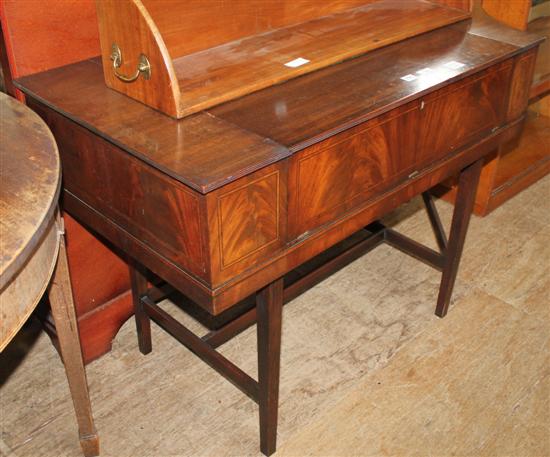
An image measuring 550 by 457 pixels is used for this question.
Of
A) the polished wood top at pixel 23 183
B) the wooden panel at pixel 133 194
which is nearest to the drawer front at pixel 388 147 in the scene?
the wooden panel at pixel 133 194

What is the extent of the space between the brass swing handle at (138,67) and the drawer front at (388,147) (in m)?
0.41

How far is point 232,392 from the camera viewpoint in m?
2.38

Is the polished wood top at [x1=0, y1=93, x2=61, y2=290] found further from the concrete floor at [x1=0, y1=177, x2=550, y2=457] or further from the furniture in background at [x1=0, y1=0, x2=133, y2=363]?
the concrete floor at [x1=0, y1=177, x2=550, y2=457]

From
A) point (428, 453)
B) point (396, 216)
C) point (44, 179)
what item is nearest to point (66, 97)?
point (44, 179)

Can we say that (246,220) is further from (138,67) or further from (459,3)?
(459,3)

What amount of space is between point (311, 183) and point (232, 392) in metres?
1.04

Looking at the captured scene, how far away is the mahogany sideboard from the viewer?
4.87ft

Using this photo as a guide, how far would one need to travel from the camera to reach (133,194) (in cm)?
162

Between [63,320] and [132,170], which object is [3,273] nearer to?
[132,170]

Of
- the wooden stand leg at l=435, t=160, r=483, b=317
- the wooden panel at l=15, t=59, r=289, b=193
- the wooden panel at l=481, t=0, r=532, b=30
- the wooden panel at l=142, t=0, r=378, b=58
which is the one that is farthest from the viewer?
the wooden panel at l=481, t=0, r=532, b=30

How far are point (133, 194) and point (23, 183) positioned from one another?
36cm

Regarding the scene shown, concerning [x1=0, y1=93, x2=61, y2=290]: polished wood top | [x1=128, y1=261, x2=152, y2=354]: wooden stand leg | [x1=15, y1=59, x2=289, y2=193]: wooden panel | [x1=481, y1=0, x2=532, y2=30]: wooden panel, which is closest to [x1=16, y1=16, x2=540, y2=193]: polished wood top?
[x1=15, y1=59, x2=289, y2=193]: wooden panel

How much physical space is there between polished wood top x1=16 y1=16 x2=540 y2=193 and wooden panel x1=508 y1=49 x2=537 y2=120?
8 cm

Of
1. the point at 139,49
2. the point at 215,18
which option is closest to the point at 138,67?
the point at 139,49
